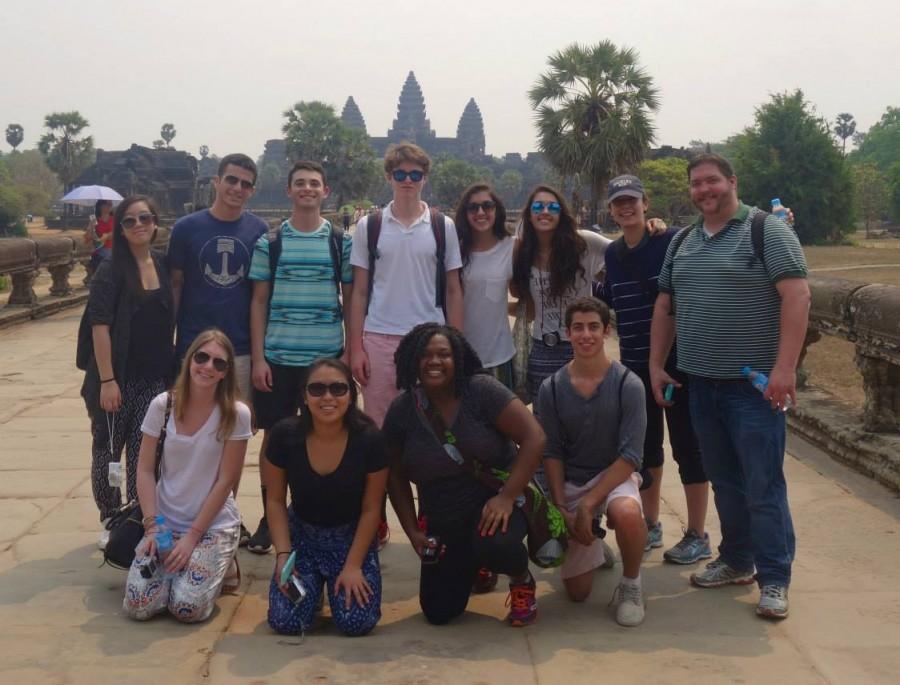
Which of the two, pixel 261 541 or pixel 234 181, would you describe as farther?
pixel 261 541

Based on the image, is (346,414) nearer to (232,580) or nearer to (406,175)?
(232,580)

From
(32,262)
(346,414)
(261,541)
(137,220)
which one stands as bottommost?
(261,541)

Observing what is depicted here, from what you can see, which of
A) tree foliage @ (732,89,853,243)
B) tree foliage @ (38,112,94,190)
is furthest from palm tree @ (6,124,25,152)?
tree foliage @ (732,89,853,243)

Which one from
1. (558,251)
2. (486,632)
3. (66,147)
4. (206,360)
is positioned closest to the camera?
(486,632)

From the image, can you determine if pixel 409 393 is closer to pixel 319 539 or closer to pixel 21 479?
pixel 319 539

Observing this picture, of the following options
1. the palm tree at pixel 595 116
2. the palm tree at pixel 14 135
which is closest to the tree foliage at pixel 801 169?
the palm tree at pixel 595 116

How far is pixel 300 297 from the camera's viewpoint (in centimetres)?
417

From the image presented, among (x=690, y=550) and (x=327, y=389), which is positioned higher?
(x=327, y=389)

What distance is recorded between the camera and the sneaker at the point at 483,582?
3861 millimetres

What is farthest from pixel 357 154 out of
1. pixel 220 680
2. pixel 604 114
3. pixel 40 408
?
pixel 220 680

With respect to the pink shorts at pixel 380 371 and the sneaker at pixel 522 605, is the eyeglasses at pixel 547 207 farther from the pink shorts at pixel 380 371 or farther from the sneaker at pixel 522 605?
the sneaker at pixel 522 605

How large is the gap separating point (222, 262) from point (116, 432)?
33.6 inches

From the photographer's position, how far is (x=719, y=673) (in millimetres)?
3018

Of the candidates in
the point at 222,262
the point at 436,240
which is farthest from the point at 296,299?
the point at 436,240
